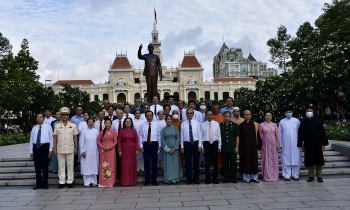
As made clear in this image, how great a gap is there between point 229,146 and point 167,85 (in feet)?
216

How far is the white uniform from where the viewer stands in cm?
748

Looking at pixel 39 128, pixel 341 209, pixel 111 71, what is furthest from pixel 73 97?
Answer: pixel 111 71

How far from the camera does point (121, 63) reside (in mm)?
78000

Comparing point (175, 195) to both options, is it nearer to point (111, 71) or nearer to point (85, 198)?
point (85, 198)

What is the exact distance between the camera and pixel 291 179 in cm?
755

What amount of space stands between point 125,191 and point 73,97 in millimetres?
27006

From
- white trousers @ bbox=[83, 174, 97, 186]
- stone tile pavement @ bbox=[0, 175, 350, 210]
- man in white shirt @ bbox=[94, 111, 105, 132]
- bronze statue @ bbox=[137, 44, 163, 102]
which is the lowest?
stone tile pavement @ bbox=[0, 175, 350, 210]

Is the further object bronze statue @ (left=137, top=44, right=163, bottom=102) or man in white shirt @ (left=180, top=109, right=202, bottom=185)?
bronze statue @ (left=137, top=44, right=163, bottom=102)

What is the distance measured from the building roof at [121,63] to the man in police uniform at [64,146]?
231 feet

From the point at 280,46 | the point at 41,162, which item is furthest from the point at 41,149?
the point at 280,46

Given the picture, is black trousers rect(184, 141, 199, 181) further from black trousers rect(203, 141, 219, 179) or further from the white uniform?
the white uniform

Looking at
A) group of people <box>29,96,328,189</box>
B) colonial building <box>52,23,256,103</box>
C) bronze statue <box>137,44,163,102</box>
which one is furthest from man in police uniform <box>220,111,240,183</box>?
colonial building <box>52,23,256,103</box>

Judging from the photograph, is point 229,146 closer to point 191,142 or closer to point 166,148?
point 191,142

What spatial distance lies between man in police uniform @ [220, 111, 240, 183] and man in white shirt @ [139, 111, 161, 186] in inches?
55.6
